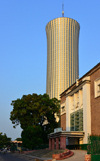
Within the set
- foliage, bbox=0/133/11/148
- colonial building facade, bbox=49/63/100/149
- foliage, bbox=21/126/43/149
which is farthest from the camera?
foliage, bbox=0/133/11/148

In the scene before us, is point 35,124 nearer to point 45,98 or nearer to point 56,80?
point 45,98

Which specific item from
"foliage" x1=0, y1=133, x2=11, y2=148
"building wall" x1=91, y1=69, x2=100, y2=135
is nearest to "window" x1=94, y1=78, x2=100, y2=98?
"building wall" x1=91, y1=69, x2=100, y2=135

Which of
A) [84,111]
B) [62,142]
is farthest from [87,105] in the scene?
[62,142]

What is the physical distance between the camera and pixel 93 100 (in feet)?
150

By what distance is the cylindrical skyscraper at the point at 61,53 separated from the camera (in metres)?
170

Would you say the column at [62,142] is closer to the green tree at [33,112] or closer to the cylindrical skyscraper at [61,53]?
the green tree at [33,112]

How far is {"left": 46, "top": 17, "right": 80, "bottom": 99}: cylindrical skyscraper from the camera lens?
17038cm

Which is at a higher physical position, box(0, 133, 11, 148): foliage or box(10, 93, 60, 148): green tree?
box(10, 93, 60, 148): green tree

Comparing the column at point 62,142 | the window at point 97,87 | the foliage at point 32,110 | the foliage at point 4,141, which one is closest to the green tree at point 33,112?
the foliage at point 32,110

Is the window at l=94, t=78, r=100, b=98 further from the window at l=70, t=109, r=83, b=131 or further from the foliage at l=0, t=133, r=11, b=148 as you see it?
the foliage at l=0, t=133, r=11, b=148

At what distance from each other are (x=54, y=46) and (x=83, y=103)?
129305mm

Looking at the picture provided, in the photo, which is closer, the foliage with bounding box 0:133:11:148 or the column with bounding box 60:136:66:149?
the column with bounding box 60:136:66:149

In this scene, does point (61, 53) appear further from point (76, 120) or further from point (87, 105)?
point (87, 105)

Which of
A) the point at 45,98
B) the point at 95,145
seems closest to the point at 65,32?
the point at 45,98
